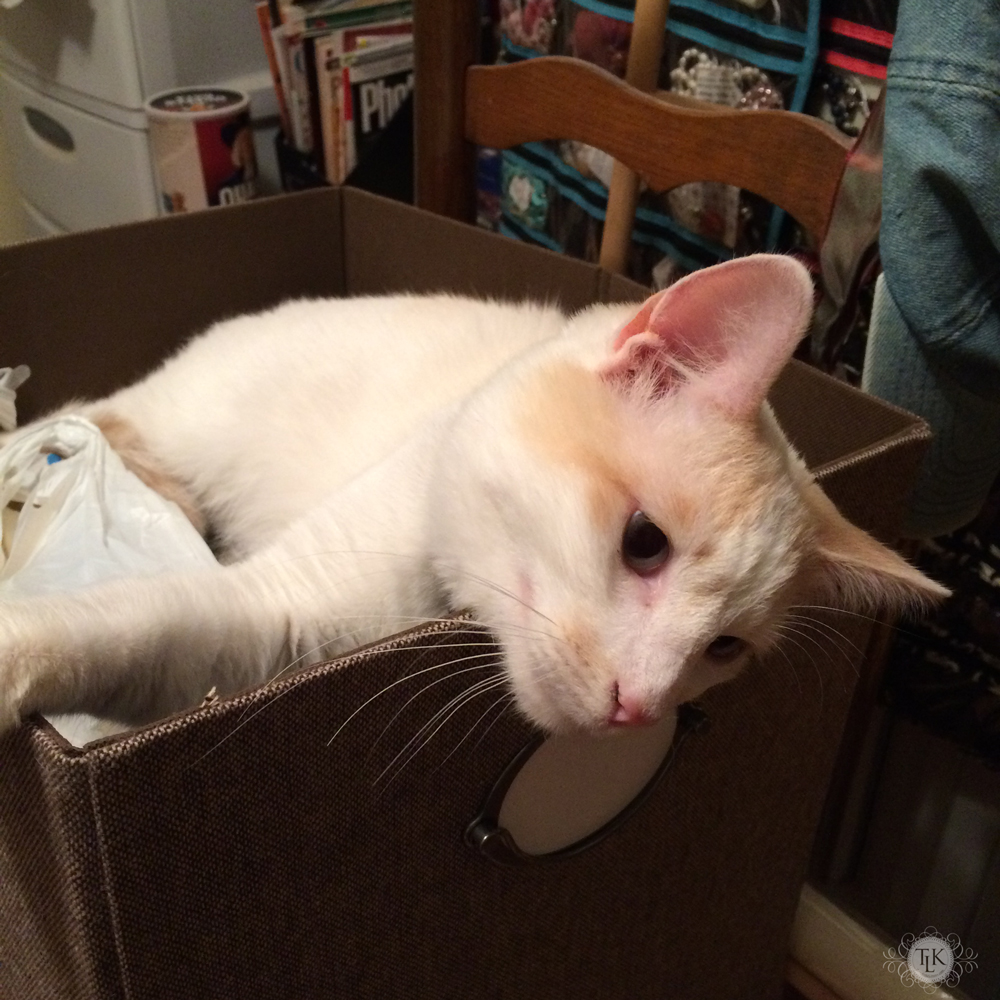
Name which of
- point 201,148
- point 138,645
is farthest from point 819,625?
point 201,148

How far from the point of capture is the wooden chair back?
3.06 ft

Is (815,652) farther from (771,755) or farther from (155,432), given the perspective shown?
(155,432)

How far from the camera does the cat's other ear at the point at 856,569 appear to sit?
66 cm

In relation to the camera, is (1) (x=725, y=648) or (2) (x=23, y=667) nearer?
(2) (x=23, y=667)

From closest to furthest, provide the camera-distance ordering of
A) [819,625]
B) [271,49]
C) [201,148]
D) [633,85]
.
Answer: [819,625], [633,85], [201,148], [271,49]

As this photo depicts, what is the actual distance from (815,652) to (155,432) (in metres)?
0.79

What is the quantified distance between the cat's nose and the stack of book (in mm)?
1248

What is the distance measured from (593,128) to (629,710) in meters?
0.79

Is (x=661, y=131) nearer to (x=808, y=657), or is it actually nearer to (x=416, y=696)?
(x=808, y=657)

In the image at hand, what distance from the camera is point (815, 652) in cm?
80

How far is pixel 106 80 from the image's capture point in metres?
1.47

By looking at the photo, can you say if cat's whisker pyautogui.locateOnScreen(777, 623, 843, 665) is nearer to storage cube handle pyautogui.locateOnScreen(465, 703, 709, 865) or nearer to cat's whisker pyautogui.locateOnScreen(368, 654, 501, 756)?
storage cube handle pyautogui.locateOnScreen(465, 703, 709, 865)

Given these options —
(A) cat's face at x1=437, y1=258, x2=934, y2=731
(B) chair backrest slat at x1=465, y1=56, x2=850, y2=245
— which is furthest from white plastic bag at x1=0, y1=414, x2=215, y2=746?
(B) chair backrest slat at x1=465, y1=56, x2=850, y2=245

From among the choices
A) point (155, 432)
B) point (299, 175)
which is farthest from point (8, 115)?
point (155, 432)
